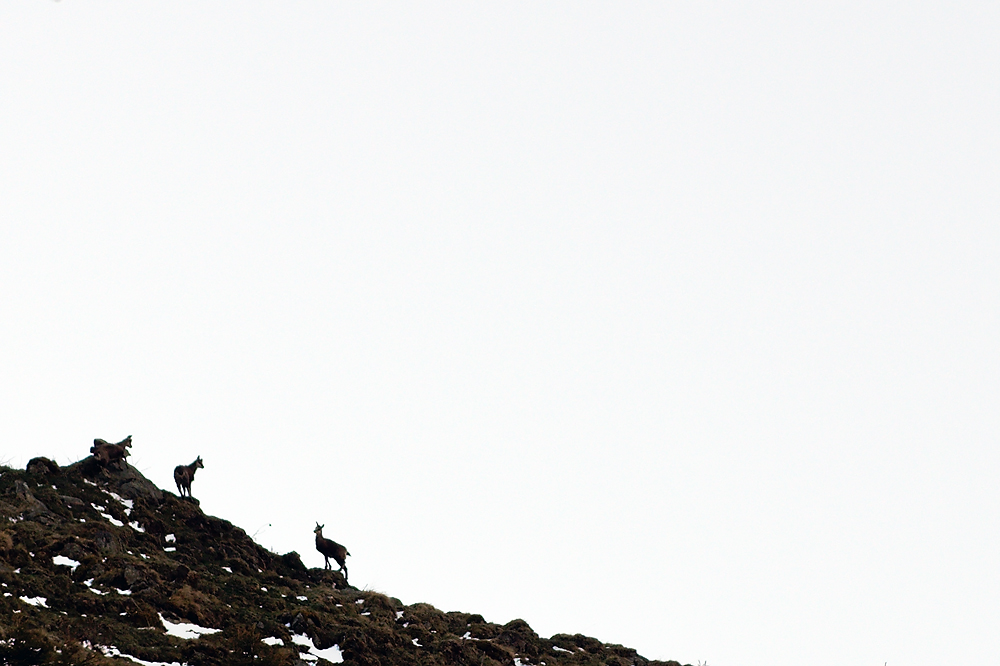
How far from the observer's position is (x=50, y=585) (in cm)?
2294

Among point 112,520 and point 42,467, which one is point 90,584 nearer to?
point 112,520

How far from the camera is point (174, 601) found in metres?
24.2

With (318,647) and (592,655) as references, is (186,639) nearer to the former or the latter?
(318,647)

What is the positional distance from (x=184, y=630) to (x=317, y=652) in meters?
3.63

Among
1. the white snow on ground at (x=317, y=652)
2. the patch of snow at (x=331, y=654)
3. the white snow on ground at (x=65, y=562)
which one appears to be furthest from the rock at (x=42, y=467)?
the patch of snow at (x=331, y=654)

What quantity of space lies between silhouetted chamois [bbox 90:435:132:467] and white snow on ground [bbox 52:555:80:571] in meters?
8.81

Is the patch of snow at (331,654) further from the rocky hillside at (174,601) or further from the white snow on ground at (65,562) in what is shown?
the white snow on ground at (65,562)

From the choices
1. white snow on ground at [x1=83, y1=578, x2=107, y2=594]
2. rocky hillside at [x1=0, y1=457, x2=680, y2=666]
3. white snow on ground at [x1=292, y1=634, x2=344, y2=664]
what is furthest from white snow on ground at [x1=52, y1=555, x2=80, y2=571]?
white snow on ground at [x1=292, y1=634, x2=344, y2=664]

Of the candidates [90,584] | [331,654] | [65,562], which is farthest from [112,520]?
[331,654]

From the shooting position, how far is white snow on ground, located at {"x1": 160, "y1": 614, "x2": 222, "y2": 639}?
22875 millimetres

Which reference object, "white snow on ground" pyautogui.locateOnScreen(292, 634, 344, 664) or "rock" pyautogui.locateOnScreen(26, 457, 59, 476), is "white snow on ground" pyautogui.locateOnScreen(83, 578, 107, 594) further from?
"rock" pyautogui.locateOnScreen(26, 457, 59, 476)

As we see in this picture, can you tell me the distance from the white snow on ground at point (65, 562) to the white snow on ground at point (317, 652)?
6291 millimetres

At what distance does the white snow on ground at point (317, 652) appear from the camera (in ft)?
79.6

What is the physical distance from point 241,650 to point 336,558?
12.3 m
